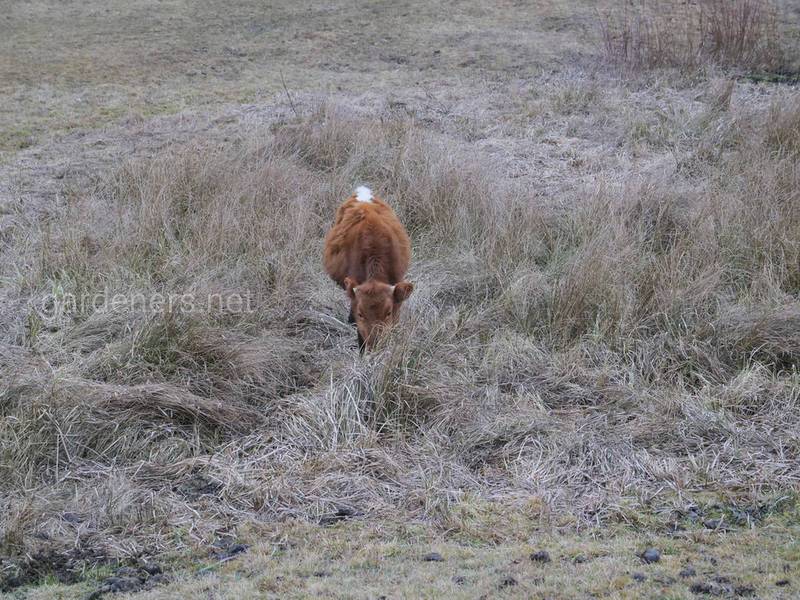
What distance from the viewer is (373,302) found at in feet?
22.0

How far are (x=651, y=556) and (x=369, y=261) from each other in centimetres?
341

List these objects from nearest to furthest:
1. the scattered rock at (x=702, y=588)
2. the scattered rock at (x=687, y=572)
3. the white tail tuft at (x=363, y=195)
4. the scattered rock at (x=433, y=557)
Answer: the scattered rock at (x=702, y=588), the scattered rock at (x=687, y=572), the scattered rock at (x=433, y=557), the white tail tuft at (x=363, y=195)

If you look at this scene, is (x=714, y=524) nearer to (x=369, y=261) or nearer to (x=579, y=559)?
(x=579, y=559)

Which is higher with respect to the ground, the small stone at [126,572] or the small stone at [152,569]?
the small stone at [126,572]

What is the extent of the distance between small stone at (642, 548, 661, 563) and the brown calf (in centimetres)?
268

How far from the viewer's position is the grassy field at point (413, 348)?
468cm

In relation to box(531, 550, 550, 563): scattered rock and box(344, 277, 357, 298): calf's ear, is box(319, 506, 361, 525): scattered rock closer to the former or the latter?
box(531, 550, 550, 563): scattered rock

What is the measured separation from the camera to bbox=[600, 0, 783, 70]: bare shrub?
45.6ft

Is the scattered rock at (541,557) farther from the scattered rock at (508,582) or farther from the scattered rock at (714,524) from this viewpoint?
the scattered rock at (714,524)

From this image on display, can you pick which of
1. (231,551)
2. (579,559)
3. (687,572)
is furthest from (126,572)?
(687,572)

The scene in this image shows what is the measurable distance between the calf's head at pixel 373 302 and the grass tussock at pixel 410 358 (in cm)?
25

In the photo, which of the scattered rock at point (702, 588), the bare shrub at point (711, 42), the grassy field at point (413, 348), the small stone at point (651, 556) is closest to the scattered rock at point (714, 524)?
the grassy field at point (413, 348)

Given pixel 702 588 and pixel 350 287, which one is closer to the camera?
pixel 702 588

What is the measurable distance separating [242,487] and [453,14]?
14.0m
